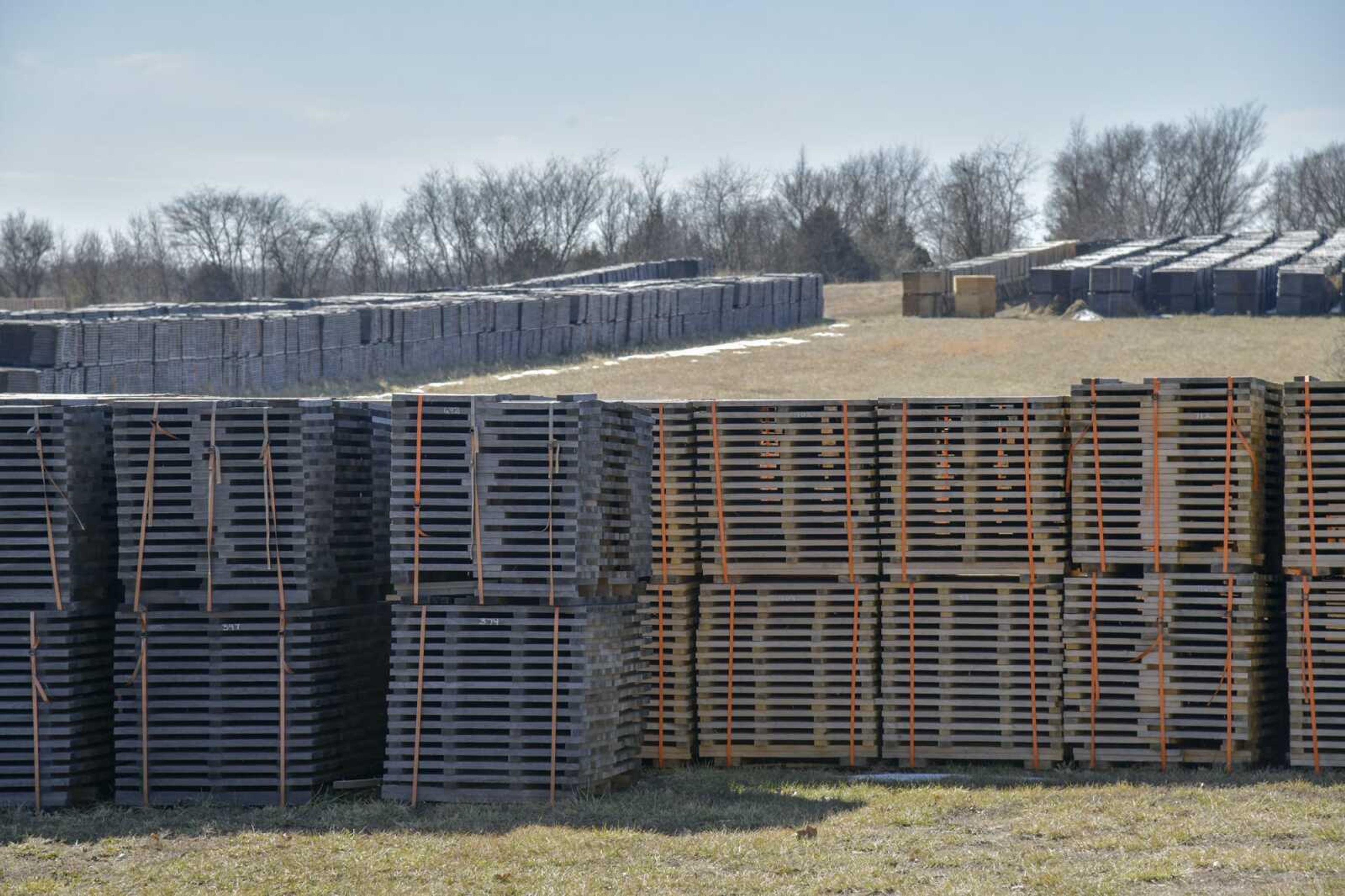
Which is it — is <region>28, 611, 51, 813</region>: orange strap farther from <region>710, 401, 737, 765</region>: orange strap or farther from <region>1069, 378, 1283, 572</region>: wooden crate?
<region>1069, 378, 1283, 572</region>: wooden crate

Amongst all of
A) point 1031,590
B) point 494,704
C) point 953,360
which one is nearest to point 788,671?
point 1031,590

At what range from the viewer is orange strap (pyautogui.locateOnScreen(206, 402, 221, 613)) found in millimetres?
9898

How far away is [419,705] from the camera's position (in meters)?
9.66

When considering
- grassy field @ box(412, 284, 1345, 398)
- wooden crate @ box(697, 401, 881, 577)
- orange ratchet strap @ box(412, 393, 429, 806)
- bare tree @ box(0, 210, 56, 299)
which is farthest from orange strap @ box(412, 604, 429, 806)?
bare tree @ box(0, 210, 56, 299)

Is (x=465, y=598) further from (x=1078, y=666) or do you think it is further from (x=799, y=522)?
(x=1078, y=666)

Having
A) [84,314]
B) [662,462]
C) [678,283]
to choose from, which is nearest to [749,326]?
[678,283]

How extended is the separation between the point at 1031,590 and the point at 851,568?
4.10 feet

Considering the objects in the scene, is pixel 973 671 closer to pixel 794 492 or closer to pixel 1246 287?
pixel 794 492

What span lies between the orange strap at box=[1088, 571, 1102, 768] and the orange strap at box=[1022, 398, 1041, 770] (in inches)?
13.8

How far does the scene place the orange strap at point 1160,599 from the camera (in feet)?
35.1

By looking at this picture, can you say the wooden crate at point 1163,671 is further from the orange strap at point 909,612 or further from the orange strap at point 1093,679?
the orange strap at point 909,612

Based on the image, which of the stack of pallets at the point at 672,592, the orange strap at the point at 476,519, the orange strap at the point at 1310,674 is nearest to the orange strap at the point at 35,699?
the orange strap at the point at 476,519

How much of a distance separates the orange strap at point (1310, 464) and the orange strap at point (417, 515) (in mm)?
5937

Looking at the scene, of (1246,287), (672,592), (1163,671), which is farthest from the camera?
(1246,287)
